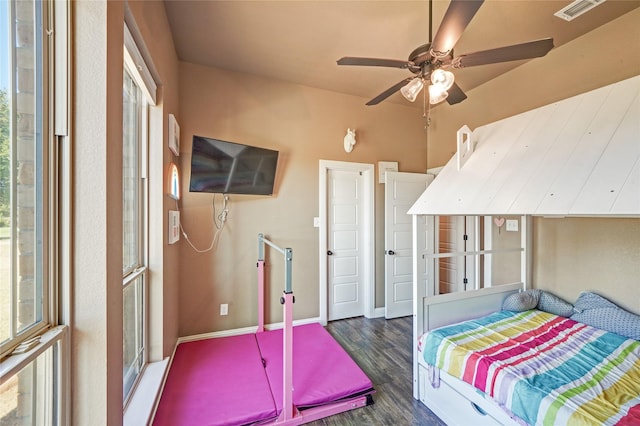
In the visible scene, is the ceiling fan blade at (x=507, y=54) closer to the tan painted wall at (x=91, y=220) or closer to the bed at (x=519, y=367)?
the bed at (x=519, y=367)

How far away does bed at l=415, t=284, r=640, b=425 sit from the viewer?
1.26 m

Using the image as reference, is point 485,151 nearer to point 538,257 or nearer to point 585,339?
point 538,257

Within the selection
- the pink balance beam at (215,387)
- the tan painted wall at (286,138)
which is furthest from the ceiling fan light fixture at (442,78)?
A: the pink balance beam at (215,387)

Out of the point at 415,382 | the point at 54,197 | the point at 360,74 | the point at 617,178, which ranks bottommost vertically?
the point at 415,382

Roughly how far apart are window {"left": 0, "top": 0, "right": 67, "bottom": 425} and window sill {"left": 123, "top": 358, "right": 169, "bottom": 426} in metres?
0.88

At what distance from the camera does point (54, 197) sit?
0.88 meters

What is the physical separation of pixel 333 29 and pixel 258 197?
1.83 m

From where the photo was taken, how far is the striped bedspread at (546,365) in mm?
1230

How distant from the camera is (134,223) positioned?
1.81 m

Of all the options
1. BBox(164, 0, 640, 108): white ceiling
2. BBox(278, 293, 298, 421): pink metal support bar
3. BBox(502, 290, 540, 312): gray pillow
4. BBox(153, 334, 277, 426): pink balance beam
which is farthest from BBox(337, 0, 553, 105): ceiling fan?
BBox(153, 334, 277, 426): pink balance beam

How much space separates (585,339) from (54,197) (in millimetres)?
3125

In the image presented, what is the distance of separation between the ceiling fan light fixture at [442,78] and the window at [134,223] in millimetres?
1801

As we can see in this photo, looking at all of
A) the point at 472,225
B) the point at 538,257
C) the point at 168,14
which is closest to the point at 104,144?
the point at 168,14

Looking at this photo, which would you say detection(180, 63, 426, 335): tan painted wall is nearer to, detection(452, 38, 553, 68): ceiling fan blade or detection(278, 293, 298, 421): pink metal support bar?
detection(278, 293, 298, 421): pink metal support bar
